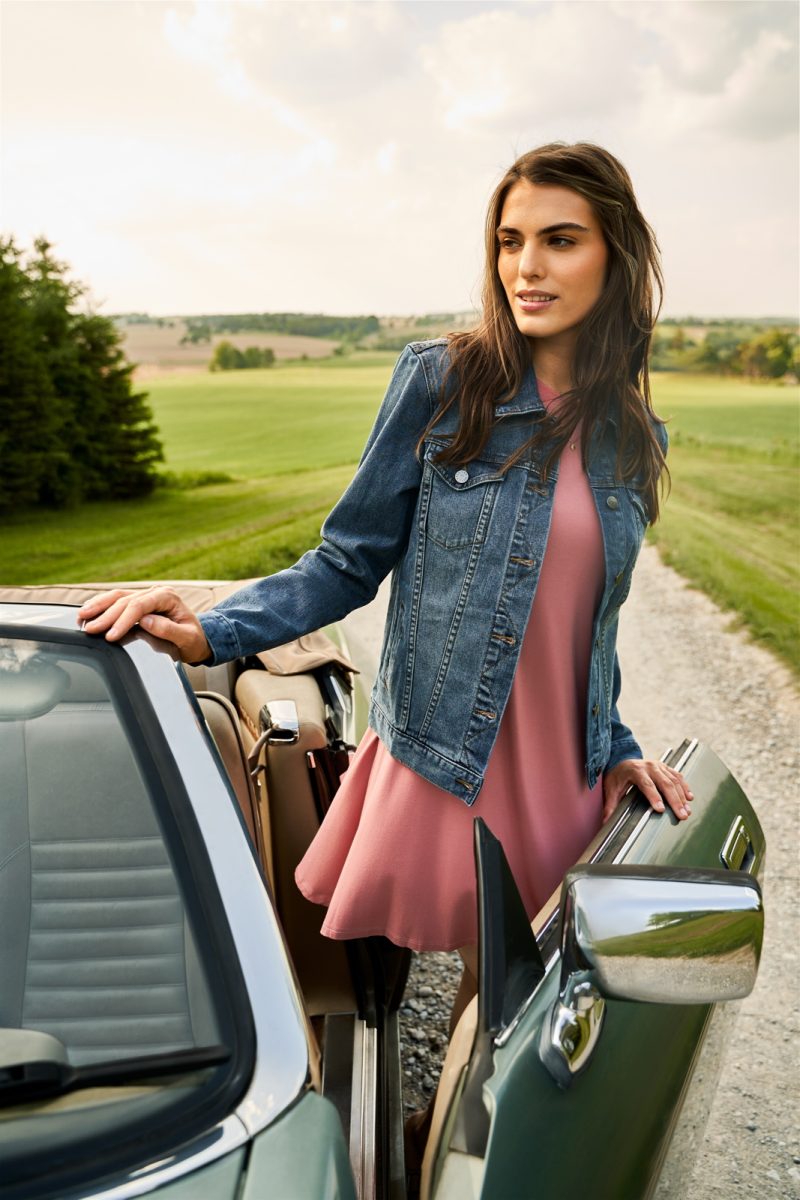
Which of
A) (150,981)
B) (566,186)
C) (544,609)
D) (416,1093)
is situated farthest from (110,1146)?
(416,1093)

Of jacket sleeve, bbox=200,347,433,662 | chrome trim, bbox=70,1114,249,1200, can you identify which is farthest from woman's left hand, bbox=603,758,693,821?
chrome trim, bbox=70,1114,249,1200

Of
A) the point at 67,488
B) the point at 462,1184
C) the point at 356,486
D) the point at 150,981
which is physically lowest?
the point at 67,488

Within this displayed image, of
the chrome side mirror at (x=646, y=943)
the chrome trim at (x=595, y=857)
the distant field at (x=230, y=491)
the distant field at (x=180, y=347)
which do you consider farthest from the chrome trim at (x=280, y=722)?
the distant field at (x=180, y=347)

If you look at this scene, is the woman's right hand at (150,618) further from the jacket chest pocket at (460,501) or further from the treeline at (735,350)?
the treeline at (735,350)

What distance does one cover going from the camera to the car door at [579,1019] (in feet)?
3.23

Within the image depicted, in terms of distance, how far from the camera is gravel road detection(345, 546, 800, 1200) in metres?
2.38

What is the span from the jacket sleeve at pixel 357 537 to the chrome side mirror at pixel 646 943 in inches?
25.7

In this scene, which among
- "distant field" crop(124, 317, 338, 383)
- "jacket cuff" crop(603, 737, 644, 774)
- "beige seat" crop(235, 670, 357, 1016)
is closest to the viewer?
"jacket cuff" crop(603, 737, 644, 774)

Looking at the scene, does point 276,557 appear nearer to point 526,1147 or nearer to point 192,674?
point 192,674

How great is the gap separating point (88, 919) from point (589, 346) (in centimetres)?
110

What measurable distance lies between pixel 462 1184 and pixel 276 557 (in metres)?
9.59

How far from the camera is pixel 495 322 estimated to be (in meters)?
1.62

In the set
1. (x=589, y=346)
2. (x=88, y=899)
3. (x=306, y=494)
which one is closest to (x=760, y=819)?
(x=589, y=346)

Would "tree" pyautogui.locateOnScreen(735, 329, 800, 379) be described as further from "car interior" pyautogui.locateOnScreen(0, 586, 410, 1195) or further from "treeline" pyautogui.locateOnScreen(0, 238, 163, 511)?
"car interior" pyautogui.locateOnScreen(0, 586, 410, 1195)
